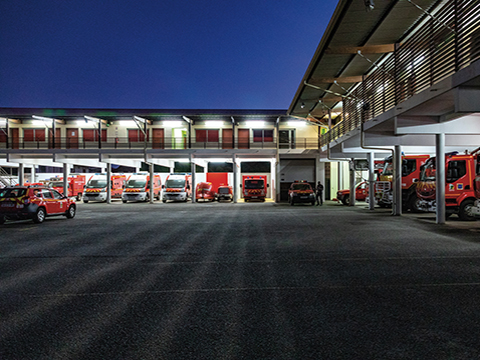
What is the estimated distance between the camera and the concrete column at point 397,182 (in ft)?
49.9

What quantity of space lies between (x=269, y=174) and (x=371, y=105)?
20.5 metres

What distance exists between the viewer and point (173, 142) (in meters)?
30.8

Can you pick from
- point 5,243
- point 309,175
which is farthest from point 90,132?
point 5,243

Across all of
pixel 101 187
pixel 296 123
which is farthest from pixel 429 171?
pixel 101 187

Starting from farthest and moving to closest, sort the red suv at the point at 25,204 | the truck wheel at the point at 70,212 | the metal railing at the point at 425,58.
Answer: the truck wheel at the point at 70,212, the red suv at the point at 25,204, the metal railing at the point at 425,58

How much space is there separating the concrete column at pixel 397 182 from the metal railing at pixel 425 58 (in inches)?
92.1

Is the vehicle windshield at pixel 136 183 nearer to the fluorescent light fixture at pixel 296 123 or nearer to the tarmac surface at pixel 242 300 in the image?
the fluorescent light fixture at pixel 296 123

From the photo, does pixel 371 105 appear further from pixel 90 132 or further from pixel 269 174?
pixel 90 132

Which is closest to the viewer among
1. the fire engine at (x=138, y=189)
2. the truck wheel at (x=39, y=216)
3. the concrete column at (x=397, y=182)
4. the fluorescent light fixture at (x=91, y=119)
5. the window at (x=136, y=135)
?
the truck wheel at (x=39, y=216)

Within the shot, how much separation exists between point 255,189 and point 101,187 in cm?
1410

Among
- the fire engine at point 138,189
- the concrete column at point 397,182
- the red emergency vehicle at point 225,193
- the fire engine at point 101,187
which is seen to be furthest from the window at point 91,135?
the concrete column at point 397,182

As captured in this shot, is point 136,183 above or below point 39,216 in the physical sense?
above

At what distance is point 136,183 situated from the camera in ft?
93.6

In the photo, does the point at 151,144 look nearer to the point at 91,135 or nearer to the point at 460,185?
the point at 91,135
